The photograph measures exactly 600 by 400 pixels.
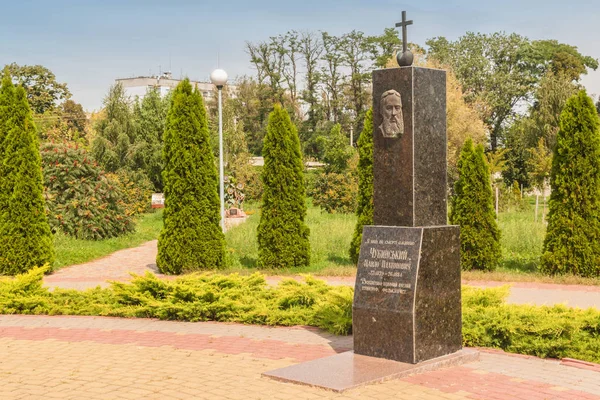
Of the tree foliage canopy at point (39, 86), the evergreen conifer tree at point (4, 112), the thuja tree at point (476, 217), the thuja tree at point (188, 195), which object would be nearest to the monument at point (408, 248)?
the thuja tree at point (476, 217)

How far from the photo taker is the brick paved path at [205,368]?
19.2 ft

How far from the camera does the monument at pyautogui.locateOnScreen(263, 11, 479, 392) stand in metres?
6.58

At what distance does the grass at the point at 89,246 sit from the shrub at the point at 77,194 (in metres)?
0.41

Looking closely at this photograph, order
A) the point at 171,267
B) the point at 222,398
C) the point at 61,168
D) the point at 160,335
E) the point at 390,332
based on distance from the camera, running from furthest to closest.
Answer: the point at 61,168 → the point at 171,267 → the point at 160,335 → the point at 390,332 → the point at 222,398

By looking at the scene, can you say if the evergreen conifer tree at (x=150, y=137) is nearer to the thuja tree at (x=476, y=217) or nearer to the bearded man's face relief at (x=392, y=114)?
the thuja tree at (x=476, y=217)

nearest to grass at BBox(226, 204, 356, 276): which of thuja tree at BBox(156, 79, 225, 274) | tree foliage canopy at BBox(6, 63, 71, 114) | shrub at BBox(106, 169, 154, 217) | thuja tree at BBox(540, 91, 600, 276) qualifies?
thuja tree at BBox(156, 79, 225, 274)

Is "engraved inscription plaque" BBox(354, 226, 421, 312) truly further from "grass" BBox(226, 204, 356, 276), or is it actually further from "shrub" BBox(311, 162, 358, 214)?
"shrub" BBox(311, 162, 358, 214)

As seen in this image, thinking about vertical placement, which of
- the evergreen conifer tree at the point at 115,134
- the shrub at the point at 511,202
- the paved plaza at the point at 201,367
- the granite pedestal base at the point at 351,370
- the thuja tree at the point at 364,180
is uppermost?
the evergreen conifer tree at the point at 115,134

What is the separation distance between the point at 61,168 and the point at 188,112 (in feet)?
25.8

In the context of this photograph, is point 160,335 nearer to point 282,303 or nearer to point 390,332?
point 282,303

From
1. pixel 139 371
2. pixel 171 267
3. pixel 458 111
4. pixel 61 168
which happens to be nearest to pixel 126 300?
pixel 139 371

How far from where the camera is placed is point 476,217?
1448 cm

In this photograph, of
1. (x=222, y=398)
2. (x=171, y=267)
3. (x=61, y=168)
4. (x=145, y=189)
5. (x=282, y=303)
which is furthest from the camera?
(x=145, y=189)

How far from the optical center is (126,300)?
10227mm
